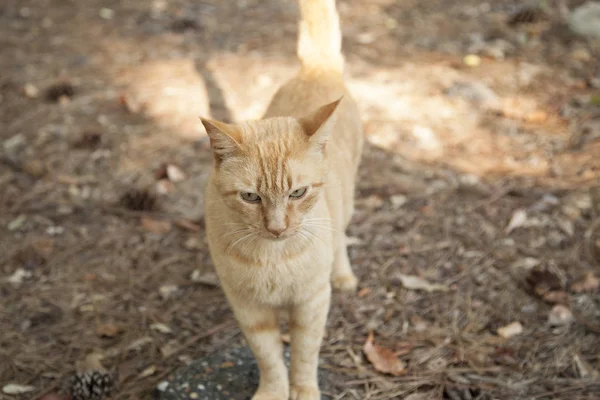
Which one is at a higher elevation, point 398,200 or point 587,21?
point 587,21

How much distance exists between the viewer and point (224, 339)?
2.99 meters

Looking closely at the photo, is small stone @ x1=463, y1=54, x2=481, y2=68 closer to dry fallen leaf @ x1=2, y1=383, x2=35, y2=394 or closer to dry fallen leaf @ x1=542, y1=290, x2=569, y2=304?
dry fallen leaf @ x1=542, y1=290, x2=569, y2=304

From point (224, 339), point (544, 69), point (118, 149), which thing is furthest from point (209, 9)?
point (224, 339)

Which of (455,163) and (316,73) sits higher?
(316,73)

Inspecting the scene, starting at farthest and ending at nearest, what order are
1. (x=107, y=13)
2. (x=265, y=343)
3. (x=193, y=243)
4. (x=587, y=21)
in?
(x=107, y=13), (x=587, y=21), (x=193, y=243), (x=265, y=343)

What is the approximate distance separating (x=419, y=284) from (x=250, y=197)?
150 centimetres

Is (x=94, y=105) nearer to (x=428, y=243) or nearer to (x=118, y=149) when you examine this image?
(x=118, y=149)

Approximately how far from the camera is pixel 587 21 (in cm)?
554

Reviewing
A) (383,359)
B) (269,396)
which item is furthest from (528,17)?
(269,396)

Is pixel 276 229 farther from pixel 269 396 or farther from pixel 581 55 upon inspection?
pixel 581 55

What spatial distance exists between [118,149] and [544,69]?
3.67 m

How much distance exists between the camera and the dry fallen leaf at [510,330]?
9.58 ft

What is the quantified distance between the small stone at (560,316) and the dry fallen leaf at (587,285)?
18 cm

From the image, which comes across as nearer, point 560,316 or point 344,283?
point 560,316
